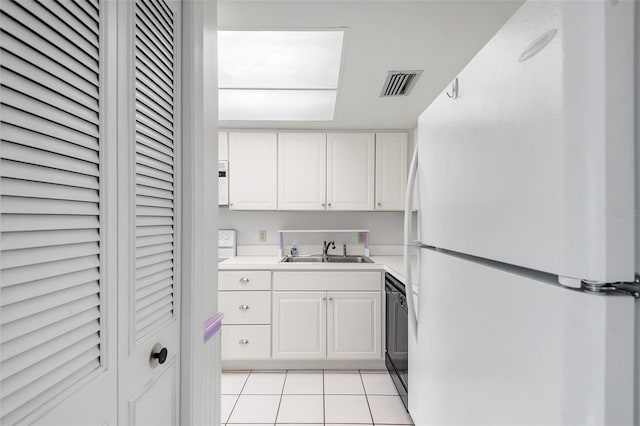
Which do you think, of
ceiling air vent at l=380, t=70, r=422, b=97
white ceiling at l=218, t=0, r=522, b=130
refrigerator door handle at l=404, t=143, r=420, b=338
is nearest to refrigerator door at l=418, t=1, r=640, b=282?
refrigerator door handle at l=404, t=143, r=420, b=338

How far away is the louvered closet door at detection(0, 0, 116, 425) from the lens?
0.54m

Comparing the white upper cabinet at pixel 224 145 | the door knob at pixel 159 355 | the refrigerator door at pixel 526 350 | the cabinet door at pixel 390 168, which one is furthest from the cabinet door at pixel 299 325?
the door knob at pixel 159 355

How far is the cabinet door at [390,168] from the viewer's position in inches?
136

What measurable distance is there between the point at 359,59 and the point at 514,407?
5.76ft

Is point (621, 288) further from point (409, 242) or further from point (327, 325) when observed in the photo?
point (327, 325)

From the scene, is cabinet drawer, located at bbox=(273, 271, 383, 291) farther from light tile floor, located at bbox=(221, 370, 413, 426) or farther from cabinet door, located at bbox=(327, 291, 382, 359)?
light tile floor, located at bbox=(221, 370, 413, 426)

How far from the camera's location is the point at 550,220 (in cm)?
62

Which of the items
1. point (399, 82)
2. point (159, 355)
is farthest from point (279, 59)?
point (159, 355)

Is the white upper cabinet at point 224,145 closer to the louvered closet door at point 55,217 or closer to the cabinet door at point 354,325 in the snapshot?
the cabinet door at point 354,325

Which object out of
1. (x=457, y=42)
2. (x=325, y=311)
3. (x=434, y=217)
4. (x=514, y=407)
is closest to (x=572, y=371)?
(x=514, y=407)

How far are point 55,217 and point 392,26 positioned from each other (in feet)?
5.12

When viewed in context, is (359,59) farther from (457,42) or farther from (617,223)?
(617,223)

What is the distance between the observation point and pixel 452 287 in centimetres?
112

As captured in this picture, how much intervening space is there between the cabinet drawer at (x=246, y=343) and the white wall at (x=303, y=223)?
97cm
